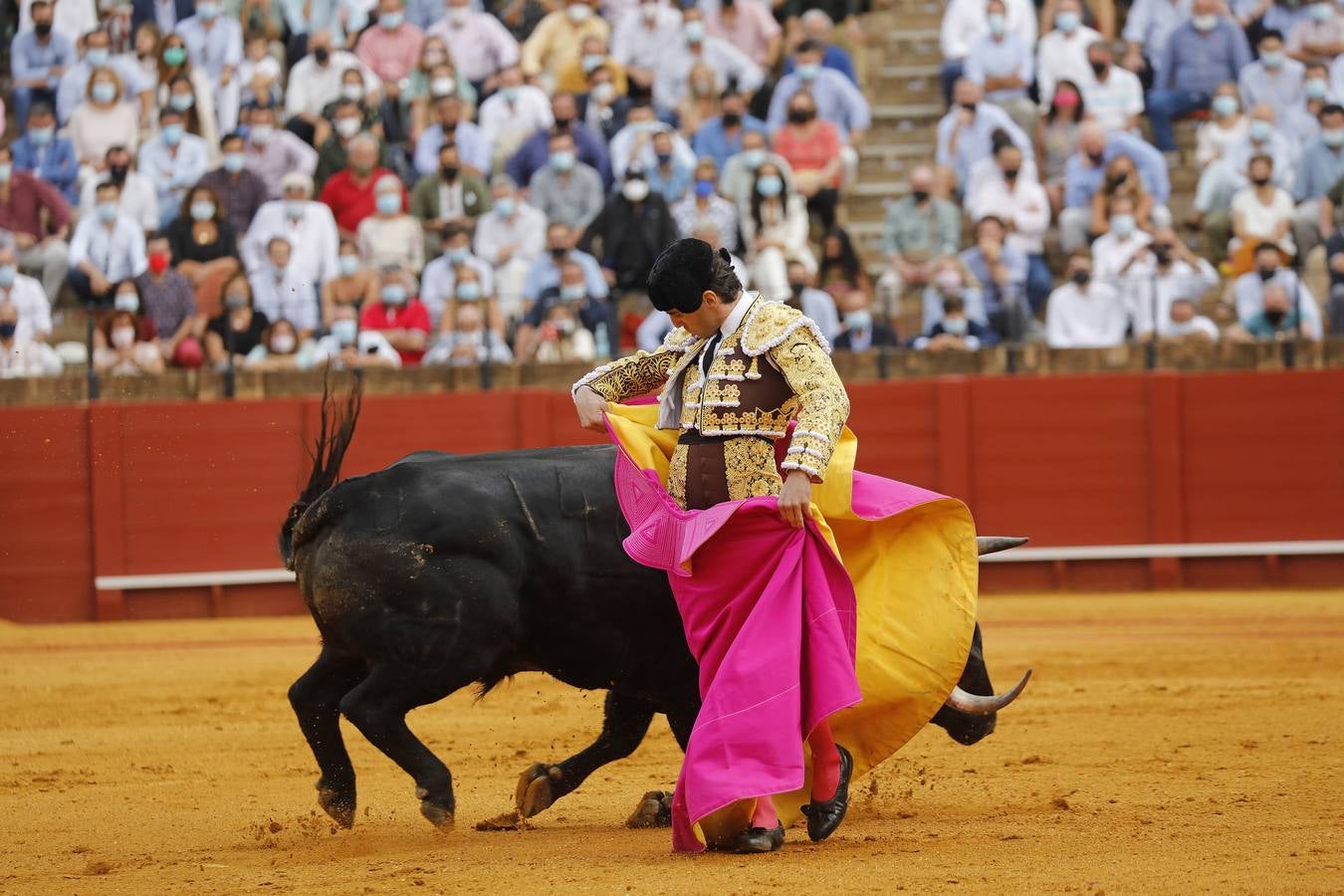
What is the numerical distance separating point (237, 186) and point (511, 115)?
1.83 meters

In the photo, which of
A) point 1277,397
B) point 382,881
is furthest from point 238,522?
point 382,881

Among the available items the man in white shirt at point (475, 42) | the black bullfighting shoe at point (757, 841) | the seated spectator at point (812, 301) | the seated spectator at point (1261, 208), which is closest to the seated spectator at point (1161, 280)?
the seated spectator at point (1261, 208)

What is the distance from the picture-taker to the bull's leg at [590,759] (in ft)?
17.5

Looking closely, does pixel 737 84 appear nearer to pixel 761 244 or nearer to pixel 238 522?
pixel 761 244

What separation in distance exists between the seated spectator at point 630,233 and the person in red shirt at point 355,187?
141cm

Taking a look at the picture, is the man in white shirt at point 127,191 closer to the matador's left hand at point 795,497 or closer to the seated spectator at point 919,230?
the seated spectator at point 919,230

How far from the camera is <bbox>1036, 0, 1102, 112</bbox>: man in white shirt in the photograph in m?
12.8

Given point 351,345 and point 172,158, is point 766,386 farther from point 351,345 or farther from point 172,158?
point 172,158

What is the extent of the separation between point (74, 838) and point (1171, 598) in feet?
23.6

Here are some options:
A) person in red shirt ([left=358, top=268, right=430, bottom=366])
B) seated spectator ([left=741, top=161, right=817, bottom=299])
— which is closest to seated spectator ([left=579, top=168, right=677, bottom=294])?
seated spectator ([left=741, top=161, right=817, bottom=299])

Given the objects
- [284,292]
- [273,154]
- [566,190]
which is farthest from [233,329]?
[566,190]

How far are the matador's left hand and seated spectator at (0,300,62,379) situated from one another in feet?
24.2

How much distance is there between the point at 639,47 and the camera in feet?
43.5

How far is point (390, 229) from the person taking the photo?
1180cm
